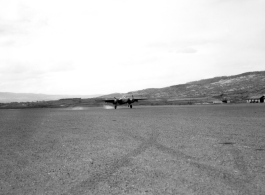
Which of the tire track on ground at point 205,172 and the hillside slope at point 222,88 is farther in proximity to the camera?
the hillside slope at point 222,88

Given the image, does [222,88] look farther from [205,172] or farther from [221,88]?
[205,172]

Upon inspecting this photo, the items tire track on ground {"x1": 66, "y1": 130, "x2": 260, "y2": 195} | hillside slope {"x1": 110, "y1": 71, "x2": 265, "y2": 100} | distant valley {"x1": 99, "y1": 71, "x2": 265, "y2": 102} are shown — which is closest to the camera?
tire track on ground {"x1": 66, "y1": 130, "x2": 260, "y2": 195}

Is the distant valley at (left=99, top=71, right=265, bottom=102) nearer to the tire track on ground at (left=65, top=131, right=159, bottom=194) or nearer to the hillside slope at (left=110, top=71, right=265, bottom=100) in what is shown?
the hillside slope at (left=110, top=71, right=265, bottom=100)

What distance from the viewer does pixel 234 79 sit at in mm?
171125

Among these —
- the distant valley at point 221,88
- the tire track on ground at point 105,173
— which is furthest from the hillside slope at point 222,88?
the tire track on ground at point 105,173

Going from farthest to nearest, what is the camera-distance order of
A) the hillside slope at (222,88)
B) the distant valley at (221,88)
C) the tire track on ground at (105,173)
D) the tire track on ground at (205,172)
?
1. the hillside slope at (222,88)
2. the distant valley at (221,88)
3. the tire track on ground at (105,173)
4. the tire track on ground at (205,172)

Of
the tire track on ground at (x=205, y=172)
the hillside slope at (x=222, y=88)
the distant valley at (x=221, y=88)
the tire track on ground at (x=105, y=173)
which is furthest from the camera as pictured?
the hillside slope at (x=222, y=88)

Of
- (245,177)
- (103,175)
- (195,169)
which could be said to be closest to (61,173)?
(103,175)

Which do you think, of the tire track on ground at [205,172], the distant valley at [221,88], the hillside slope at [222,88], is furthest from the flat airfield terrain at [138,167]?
the hillside slope at [222,88]

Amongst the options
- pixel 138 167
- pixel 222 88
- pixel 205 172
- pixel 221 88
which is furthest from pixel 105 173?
pixel 221 88

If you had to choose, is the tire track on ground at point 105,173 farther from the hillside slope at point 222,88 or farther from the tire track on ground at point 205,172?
the hillside slope at point 222,88

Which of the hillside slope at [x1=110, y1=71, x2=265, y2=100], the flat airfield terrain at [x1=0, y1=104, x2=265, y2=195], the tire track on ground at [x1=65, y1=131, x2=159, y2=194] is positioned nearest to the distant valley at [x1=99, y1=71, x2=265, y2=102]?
the hillside slope at [x1=110, y1=71, x2=265, y2=100]

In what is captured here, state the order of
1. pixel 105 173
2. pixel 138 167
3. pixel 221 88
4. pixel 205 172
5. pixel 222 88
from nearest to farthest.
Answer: pixel 205 172
pixel 105 173
pixel 138 167
pixel 222 88
pixel 221 88

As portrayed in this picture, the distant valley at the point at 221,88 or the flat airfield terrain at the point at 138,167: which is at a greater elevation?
the distant valley at the point at 221,88
